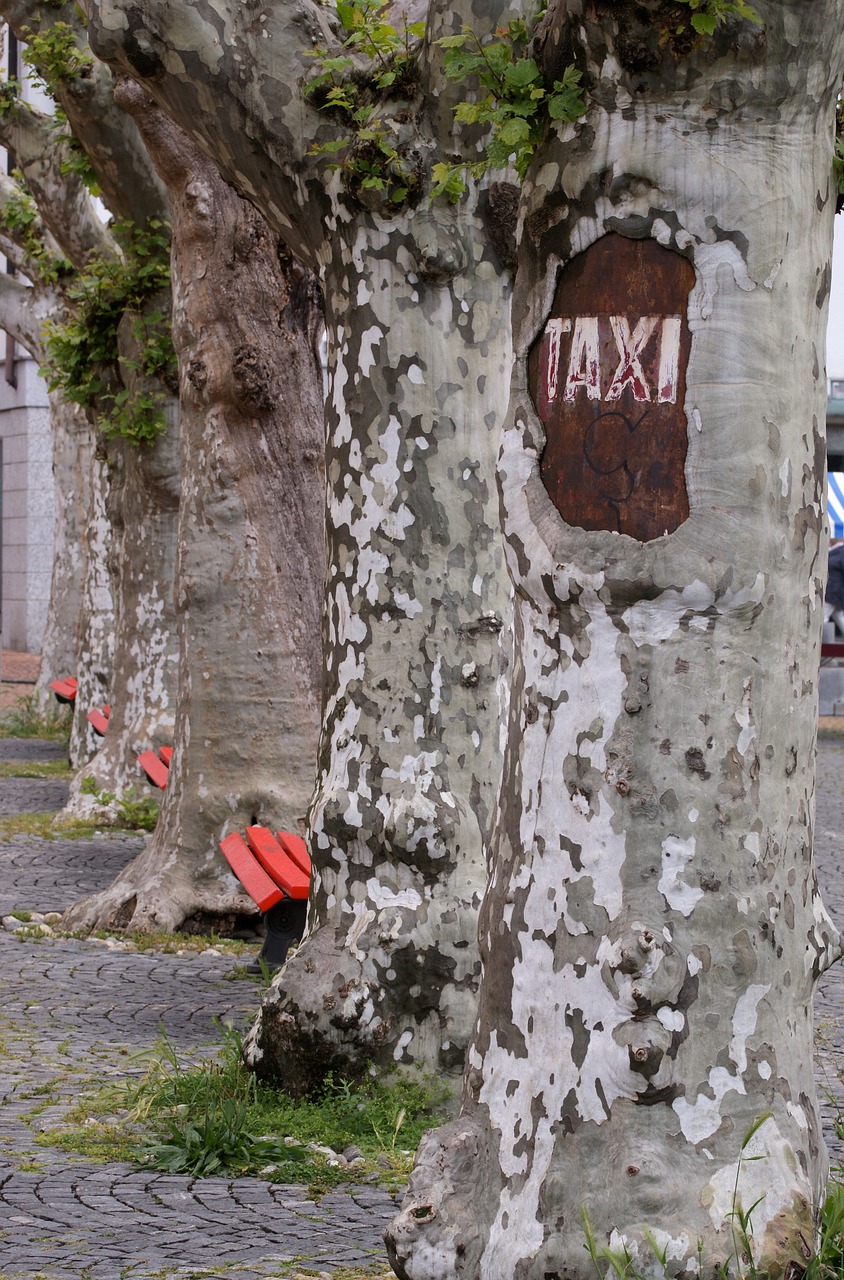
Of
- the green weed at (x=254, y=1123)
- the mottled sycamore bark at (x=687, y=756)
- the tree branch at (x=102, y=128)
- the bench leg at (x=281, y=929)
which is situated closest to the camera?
the mottled sycamore bark at (x=687, y=756)

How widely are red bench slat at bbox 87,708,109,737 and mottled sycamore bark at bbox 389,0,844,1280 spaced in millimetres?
10293

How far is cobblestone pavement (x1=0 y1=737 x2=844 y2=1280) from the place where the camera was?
13.1 feet

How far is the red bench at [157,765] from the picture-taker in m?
9.75

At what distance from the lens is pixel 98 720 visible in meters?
13.6

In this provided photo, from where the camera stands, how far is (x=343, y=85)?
5.43m

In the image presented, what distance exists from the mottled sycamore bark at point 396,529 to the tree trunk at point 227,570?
9.67 ft

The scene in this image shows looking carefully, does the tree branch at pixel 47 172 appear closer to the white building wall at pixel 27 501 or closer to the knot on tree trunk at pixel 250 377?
the knot on tree trunk at pixel 250 377

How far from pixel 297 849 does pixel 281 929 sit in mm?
→ 372

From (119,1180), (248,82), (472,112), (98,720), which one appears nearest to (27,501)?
(98,720)

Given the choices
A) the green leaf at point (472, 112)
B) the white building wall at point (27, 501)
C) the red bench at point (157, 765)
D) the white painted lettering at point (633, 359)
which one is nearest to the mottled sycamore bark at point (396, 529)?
the green leaf at point (472, 112)

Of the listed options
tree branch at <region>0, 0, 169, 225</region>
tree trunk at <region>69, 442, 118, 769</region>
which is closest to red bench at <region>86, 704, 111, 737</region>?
tree trunk at <region>69, 442, 118, 769</region>

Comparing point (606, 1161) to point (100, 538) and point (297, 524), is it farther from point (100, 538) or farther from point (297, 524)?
point (100, 538)

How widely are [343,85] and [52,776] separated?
10.2 meters

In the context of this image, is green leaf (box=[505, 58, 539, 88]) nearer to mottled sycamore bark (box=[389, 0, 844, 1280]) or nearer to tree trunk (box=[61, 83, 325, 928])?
mottled sycamore bark (box=[389, 0, 844, 1280])
